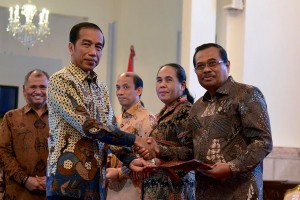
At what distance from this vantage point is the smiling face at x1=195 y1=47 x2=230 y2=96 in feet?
12.3

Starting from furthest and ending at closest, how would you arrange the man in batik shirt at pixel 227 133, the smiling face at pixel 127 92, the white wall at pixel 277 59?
the white wall at pixel 277 59, the smiling face at pixel 127 92, the man in batik shirt at pixel 227 133

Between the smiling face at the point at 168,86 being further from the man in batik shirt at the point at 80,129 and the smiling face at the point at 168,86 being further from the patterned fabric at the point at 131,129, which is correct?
the man in batik shirt at the point at 80,129

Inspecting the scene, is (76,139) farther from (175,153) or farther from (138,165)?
(175,153)

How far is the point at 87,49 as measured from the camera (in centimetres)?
356

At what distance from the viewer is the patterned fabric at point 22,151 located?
4.74 meters

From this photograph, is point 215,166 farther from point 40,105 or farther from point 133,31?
point 133,31

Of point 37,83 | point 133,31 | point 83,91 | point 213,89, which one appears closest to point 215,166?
point 213,89

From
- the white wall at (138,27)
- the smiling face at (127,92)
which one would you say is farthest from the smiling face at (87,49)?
the white wall at (138,27)

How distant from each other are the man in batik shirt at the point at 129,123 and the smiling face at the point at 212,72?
1295 millimetres

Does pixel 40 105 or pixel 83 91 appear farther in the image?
pixel 40 105

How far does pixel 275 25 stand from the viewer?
8055mm

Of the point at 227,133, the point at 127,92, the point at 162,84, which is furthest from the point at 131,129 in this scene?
the point at 227,133

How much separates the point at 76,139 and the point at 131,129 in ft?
5.49

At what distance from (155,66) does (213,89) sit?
341 inches
